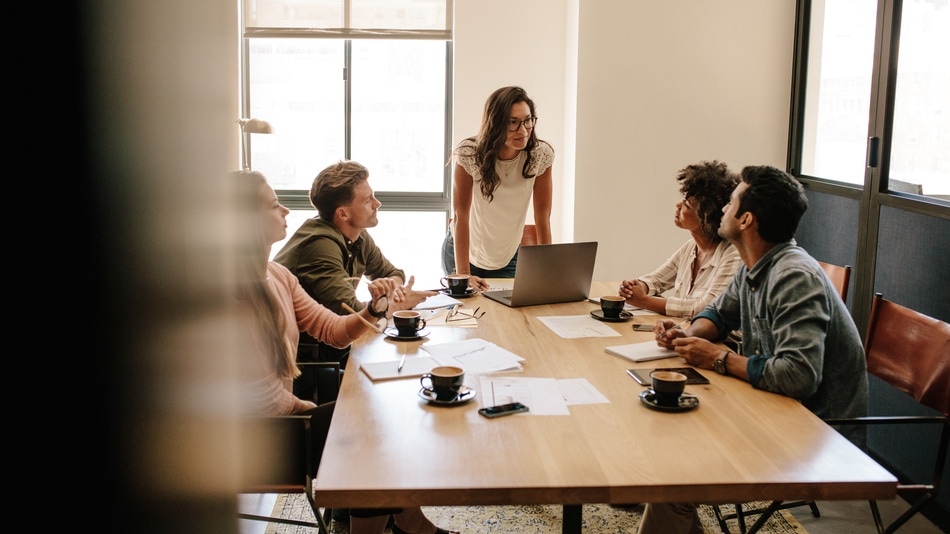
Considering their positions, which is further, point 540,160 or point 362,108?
point 362,108

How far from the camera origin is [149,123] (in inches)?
4.8

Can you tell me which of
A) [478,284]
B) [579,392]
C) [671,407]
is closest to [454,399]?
[579,392]

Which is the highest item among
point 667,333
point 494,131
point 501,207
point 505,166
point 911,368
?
point 494,131

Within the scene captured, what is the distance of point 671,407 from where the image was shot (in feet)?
5.91

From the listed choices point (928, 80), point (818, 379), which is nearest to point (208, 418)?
point (818, 379)

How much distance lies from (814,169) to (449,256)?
82.3 inches

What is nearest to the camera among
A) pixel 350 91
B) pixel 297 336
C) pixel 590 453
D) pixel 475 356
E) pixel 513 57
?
pixel 590 453

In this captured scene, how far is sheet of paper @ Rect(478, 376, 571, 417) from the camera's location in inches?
71.9

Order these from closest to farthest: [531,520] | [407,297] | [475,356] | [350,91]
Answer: [475,356], [407,297], [531,520], [350,91]

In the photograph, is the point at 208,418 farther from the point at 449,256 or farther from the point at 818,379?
the point at 449,256

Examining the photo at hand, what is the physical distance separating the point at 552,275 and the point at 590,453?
141cm

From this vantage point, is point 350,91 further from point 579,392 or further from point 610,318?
point 579,392

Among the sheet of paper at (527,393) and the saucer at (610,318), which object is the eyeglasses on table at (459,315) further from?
the sheet of paper at (527,393)

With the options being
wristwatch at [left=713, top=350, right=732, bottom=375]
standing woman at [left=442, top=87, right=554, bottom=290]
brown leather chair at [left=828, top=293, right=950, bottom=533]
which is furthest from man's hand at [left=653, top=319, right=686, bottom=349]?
standing woman at [left=442, top=87, right=554, bottom=290]
